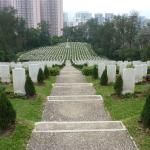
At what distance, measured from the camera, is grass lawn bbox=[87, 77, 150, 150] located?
889cm

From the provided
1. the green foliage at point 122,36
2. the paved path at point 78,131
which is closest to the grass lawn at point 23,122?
the paved path at point 78,131

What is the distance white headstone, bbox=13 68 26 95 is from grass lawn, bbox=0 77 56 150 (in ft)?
2.99

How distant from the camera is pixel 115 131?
9508mm

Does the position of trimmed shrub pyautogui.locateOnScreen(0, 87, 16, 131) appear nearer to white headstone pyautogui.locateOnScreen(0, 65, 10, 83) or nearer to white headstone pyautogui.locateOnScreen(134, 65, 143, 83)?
white headstone pyautogui.locateOnScreen(134, 65, 143, 83)

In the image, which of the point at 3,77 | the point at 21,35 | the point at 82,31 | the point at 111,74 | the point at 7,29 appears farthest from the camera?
the point at 82,31

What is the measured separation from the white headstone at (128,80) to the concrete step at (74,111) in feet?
5.65

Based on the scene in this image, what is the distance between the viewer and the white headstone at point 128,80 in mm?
15680

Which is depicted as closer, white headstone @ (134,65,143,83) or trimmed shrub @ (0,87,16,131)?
trimmed shrub @ (0,87,16,131)

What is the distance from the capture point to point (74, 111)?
506 inches

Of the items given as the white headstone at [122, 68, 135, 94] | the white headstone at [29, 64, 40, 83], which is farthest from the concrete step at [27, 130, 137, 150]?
the white headstone at [29, 64, 40, 83]

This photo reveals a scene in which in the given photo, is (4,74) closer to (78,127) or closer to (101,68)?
(101,68)

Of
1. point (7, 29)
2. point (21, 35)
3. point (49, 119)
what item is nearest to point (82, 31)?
point (21, 35)

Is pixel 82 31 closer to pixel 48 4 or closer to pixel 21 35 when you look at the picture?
pixel 48 4

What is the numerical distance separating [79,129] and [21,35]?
89.2 m
